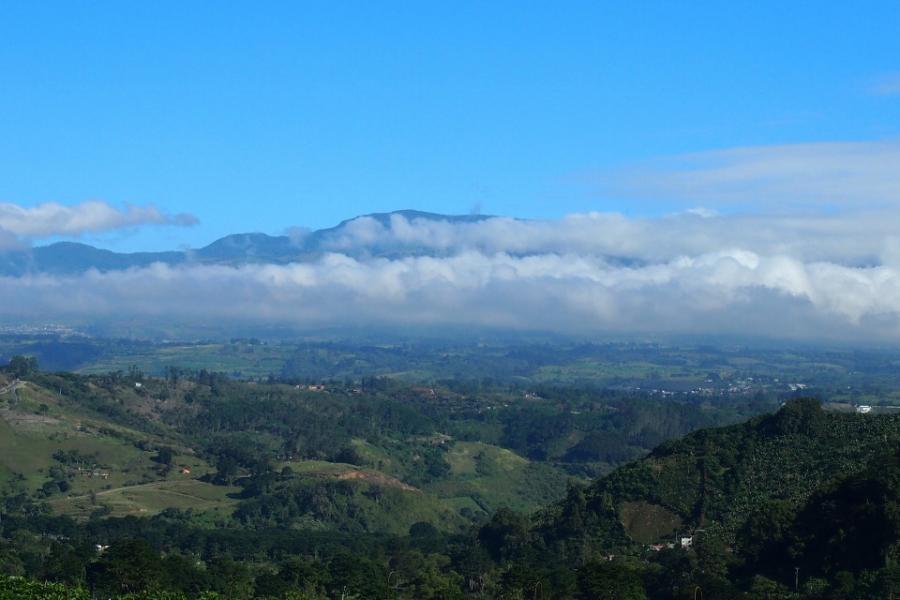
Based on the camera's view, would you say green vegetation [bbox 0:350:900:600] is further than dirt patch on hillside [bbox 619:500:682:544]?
No

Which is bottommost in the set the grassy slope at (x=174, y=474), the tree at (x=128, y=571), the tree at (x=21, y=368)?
the grassy slope at (x=174, y=474)

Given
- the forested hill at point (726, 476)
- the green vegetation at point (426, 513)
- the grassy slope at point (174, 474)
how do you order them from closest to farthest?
the green vegetation at point (426, 513) → the forested hill at point (726, 476) → the grassy slope at point (174, 474)

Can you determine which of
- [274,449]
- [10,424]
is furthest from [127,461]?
[274,449]

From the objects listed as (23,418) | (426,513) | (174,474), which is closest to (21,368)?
(23,418)

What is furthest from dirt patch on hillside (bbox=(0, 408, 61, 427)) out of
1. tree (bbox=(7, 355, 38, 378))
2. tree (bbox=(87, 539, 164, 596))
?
tree (bbox=(87, 539, 164, 596))

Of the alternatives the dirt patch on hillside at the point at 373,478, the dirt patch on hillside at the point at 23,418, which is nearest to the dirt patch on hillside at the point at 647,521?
the dirt patch on hillside at the point at 373,478

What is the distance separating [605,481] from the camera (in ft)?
336

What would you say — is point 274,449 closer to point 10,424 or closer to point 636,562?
point 10,424

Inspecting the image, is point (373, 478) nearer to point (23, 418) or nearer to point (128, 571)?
point (23, 418)

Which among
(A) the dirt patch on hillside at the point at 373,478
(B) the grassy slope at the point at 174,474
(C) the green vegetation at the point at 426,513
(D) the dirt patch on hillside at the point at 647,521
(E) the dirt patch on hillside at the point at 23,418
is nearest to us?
(C) the green vegetation at the point at 426,513

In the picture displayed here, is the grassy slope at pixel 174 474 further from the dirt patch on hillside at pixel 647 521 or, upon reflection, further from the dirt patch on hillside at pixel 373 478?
the dirt patch on hillside at pixel 647 521

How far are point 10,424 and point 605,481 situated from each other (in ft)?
259

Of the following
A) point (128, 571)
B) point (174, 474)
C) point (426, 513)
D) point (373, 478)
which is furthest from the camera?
point (174, 474)

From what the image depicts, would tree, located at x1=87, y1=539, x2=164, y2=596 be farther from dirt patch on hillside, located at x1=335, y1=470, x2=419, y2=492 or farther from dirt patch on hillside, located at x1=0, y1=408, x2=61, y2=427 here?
dirt patch on hillside, located at x1=0, y1=408, x2=61, y2=427
